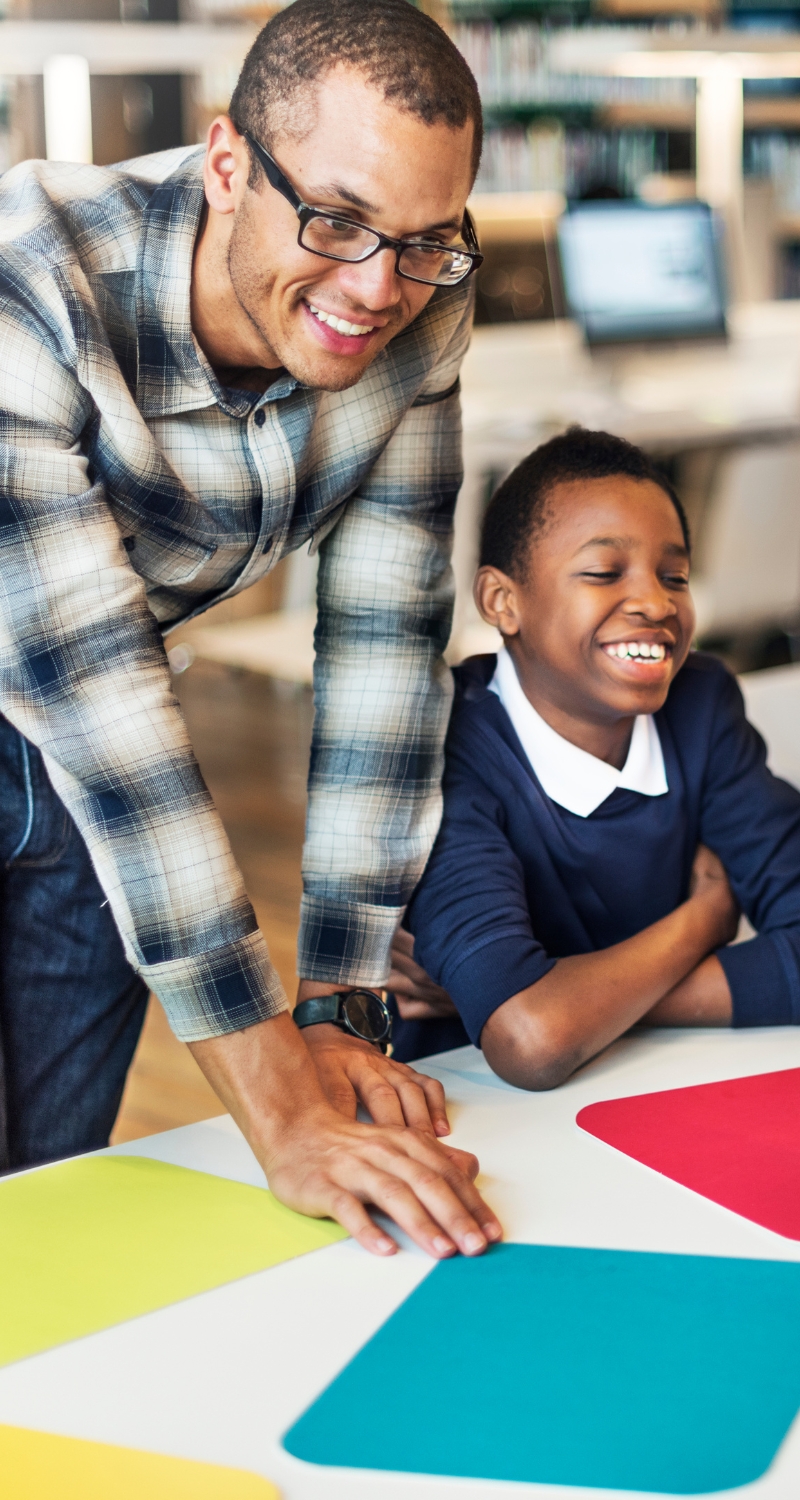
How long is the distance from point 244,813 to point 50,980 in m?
2.57

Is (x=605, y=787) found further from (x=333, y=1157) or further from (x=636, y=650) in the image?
(x=333, y=1157)

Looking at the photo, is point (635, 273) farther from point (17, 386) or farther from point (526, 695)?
point (17, 386)

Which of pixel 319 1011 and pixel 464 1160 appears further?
pixel 319 1011

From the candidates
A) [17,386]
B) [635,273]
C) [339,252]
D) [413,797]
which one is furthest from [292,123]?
[635,273]

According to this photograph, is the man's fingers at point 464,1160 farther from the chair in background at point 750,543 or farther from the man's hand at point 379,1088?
the chair in background at point 750,543

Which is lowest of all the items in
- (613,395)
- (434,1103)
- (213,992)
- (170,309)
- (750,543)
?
(750,543)

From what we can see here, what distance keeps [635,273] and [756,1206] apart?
4582mm

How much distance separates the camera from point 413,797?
1305 millimetres

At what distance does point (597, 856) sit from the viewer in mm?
1390

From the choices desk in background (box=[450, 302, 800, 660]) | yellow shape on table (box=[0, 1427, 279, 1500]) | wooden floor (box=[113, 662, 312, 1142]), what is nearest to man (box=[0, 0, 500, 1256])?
yellow shape on table (box=[0, 1427, 279, 1500])

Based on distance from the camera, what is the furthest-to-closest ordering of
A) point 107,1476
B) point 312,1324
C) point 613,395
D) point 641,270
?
point 613,395, point 641,270, point 312,1324, point 107,1476

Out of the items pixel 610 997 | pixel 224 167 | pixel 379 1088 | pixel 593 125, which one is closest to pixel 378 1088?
pixel 379 1088

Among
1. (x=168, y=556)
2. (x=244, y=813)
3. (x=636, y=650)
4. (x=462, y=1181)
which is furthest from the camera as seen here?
(x=244, y=813)

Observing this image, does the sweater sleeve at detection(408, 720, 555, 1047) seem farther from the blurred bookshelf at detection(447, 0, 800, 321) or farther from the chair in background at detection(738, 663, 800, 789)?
the blurred bookshelf at detection(447, 0, 800, 321)
